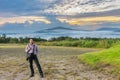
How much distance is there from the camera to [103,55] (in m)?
32.6

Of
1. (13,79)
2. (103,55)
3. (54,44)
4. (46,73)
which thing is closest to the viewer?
(13,79)

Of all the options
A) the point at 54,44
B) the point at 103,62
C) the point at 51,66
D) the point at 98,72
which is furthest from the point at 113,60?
the point at 54,44

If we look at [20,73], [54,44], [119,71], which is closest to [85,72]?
[119,71]

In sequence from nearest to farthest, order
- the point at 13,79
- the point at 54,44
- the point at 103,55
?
the point at 13,79
the point at 103,55
the point at 54,44

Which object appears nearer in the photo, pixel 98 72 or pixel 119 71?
pixel 119 71

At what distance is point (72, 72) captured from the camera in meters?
25.9

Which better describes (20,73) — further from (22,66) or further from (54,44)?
(54,44)

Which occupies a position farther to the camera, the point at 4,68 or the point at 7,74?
the point at 4,68

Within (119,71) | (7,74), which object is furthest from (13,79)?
(119,71)

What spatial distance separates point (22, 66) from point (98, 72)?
7.26m

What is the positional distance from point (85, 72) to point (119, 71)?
2870mm

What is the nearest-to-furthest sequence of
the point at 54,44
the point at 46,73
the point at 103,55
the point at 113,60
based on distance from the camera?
1. the point at 46,73
2. the point at 113,60
3. the point at 103,55
4. the point at 54,44

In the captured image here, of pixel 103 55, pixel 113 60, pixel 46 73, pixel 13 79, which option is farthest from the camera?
pixel 103 55

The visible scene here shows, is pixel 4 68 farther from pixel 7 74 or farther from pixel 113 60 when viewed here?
pixel 113 60
